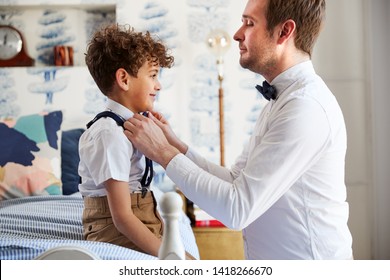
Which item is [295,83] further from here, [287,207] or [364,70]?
[364,70]

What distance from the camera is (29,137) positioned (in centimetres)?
265

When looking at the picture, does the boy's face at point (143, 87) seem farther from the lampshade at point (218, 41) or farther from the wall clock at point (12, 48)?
the wall clock at point (12, 48)

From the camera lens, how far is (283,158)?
1270 mm

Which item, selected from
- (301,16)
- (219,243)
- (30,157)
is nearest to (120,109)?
(301,16)

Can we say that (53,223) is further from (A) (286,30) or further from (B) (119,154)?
(A) (286,30)

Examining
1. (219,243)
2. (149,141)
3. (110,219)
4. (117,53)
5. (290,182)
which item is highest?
(117,53)

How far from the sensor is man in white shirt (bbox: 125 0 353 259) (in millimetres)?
1281

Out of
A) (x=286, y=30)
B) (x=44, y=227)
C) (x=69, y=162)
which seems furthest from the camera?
(x=69, y=162)

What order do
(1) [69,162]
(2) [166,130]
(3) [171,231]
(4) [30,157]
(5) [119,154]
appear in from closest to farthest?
(3) [171,231], (5) [119,154], (2) [166,130], (4) [30,157], (1) [69,162]

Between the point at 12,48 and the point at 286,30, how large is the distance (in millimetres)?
2153

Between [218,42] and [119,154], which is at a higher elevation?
[218,42]

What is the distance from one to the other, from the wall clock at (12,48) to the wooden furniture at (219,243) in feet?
4.68

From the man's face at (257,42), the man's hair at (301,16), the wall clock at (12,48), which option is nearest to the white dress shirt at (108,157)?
the man's face at (257,42)
